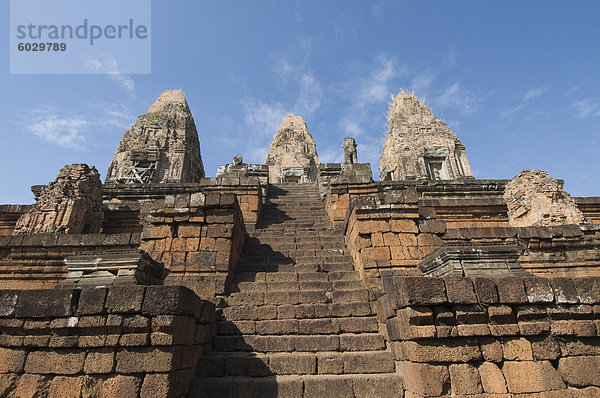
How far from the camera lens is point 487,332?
114 inches

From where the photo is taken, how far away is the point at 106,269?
3426 mm

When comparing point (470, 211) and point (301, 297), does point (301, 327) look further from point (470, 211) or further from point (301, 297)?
point (470, 211)

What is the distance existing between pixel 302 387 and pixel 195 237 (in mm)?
3264

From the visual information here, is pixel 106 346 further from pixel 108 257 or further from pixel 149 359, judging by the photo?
pixel 108 257

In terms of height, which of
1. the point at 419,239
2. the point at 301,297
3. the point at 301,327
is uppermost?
the point at 419,239

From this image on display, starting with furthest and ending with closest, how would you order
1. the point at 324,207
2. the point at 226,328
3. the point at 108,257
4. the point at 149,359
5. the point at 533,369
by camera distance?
the point at 324,207 → the point at 226,328 → the point at 108,257 → the point at 533,369 → the point at 149,359

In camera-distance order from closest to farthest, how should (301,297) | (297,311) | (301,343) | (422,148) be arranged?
(301,343) < (297,311) < (301,297) < (422,148)

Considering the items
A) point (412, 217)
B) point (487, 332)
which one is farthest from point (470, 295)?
point (412, 217)

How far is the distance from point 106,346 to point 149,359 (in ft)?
1.46

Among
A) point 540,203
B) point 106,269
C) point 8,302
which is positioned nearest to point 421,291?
point 106,269

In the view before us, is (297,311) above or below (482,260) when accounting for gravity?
below

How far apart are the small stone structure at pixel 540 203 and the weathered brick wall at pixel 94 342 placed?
8.45 meters

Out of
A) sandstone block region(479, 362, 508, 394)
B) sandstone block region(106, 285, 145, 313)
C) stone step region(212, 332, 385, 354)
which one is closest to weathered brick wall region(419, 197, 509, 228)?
stone step region(212, 332, 385, 354)

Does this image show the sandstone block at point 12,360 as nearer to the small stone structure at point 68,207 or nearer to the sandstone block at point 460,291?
the sandstone block at point 460,291
